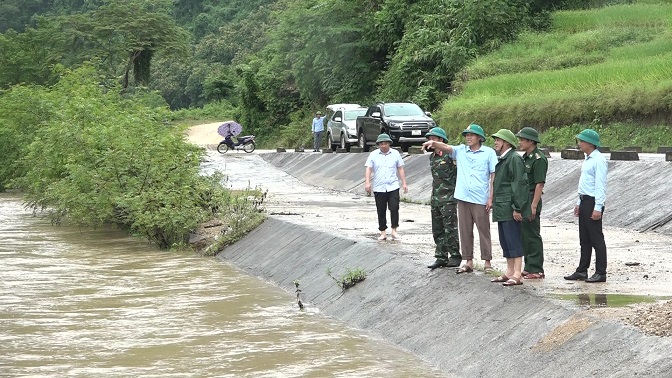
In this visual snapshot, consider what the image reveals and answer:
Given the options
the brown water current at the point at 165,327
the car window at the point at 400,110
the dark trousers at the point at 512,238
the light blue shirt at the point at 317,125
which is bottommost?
the brown water current at the point at 165,327

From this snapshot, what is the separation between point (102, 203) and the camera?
23547 millimetres

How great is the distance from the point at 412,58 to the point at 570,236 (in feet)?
104

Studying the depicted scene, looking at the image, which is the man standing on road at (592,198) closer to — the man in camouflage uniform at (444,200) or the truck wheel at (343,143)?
the man in camouflage uniform at (444,200)

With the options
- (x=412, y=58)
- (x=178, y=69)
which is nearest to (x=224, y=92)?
(x=178, y=69)

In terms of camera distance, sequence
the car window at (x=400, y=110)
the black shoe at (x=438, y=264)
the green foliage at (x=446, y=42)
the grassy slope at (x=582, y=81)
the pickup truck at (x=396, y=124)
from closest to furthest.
Result: 1. the black shoe at (x=438, y=264)
2. the grassy slope at (x=582, y=81)
3. the pickup truck at (x=396, y=124)
4. the car window at (x=400, y=110)
5. the green foliage at (x=446, y=42)

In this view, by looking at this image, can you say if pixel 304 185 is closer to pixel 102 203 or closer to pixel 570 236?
pixel 102 203

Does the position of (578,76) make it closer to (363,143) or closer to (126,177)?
(363,143)

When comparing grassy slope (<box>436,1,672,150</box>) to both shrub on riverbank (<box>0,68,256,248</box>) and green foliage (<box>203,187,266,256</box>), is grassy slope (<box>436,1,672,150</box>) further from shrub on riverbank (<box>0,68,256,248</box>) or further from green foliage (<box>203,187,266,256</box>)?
green foliage (<box>203,187,266,256</box>)

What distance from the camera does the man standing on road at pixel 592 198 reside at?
1129 centimetres

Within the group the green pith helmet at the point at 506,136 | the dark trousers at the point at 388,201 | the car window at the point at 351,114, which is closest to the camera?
the green pith helmet at the point at 506,136

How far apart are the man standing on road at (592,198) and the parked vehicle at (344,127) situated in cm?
2772

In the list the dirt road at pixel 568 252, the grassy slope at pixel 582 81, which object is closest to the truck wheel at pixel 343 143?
the grassy slope at pixel 582 81

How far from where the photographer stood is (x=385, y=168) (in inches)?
610

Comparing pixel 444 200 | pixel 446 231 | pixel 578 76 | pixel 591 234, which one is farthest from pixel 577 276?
pixel 578 76
